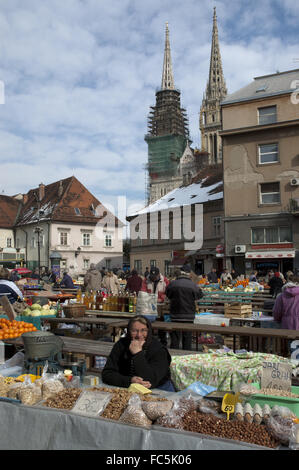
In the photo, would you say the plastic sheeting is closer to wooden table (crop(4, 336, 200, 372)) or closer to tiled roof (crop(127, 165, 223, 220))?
wooden table (crop(4, 336, 200, 372))

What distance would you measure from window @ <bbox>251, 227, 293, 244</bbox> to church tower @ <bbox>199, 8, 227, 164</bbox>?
79.0 meters

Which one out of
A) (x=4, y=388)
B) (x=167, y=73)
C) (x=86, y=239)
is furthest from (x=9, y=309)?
(x=167, y=73)

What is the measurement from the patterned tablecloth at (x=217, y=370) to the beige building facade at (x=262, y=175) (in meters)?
23.5

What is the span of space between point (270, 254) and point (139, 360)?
83.6 feet

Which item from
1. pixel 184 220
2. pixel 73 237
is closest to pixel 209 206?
pixel 184 220

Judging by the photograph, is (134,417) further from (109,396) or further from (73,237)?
(73,237)

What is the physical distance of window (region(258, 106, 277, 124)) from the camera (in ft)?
95.2

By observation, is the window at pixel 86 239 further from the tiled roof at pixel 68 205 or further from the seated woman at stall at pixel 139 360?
the seated woman at stall at pixel 139 360

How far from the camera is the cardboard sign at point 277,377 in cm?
405

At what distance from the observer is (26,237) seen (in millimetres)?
57094

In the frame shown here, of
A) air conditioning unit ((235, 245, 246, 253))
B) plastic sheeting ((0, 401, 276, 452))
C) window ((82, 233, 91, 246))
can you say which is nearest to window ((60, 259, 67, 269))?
window ((82, 233, 91, 246))

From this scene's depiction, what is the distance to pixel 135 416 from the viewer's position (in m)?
3.30

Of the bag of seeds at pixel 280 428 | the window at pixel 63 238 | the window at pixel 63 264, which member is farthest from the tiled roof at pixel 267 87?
the window at pixel 63 264

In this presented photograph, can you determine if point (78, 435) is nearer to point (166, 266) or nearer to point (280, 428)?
point (280, 428)
